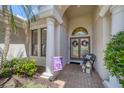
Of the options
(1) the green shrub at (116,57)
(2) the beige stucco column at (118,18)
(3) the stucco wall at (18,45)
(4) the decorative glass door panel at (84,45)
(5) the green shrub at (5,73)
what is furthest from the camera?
(4) the decorative glass door panel at (84,45)

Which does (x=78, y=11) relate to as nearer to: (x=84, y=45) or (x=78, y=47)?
(x=84, y=45)

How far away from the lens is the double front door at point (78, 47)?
1077 centimetres

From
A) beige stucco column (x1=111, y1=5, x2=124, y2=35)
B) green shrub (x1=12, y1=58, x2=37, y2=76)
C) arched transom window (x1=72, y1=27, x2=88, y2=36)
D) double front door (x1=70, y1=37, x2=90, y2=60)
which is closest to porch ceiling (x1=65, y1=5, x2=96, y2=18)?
arched transom window (x1=72, y1=27, x2=88, y2=36)

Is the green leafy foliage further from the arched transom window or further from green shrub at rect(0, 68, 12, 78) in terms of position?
the arched transom window

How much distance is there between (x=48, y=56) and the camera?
5879 mm

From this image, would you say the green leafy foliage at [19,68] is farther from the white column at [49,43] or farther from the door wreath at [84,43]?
the door wreath at [84,43]

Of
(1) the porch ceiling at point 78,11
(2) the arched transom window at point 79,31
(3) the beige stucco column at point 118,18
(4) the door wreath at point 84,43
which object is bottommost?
(4) the door wreath at point 84,43

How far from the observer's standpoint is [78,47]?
1116cm

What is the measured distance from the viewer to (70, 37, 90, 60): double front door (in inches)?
424

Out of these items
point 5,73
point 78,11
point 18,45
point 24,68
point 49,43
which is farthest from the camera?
point 78,11

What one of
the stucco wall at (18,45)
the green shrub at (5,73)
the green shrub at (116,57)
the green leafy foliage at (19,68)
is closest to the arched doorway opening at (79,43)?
the stucco wall at (18,45)

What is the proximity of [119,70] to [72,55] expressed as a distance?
8697 mm

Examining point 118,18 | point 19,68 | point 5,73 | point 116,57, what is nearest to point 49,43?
point 19,68
